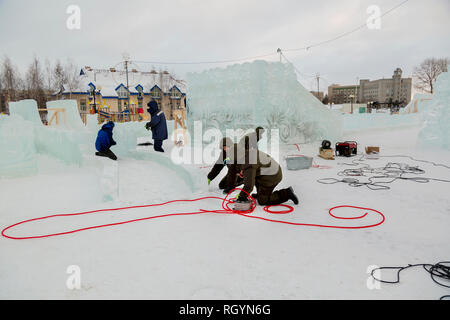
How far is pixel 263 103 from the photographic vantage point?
8805mm

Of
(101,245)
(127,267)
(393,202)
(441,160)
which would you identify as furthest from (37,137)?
(441,160)

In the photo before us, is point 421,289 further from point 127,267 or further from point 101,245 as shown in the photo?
point 101,245

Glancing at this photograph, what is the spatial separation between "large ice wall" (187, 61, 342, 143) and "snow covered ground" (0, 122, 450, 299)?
4871 millimetres

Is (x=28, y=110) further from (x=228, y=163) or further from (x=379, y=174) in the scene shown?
(x=379, y=174)

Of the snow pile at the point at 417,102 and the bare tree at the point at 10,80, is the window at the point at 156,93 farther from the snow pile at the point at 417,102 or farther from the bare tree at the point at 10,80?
the snow pile at the point at 417,102

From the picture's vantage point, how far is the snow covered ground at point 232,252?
6.88 ft

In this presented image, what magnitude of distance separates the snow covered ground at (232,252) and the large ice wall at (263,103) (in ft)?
16.0

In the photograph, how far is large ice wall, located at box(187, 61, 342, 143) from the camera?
29.0 feet

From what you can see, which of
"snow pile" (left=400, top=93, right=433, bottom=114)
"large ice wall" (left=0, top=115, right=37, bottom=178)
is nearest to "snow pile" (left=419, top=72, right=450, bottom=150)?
"large ice wall" (left=0, top=115, right=37, bottom=178)

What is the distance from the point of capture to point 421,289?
206cm

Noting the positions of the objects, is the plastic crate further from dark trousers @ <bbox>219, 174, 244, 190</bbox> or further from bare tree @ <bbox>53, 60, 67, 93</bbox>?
bare tree @ <bbox>53, 60, 67, 93</bbox>

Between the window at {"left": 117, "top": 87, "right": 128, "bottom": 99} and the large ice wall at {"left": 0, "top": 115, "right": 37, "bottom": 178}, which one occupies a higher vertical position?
the window at {"left": 117, "top": 87, "right": 128, "bottom": 99}

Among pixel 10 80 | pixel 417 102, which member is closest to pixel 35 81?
pixel 10 80

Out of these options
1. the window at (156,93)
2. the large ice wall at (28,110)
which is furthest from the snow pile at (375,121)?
the window at (156,93)
